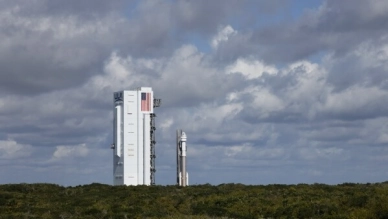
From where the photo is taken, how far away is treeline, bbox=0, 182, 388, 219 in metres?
29.1

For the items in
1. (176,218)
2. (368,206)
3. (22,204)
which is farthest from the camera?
(22,204)

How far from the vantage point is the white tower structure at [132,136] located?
197ft

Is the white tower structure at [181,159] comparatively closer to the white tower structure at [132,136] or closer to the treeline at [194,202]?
the white tower structure at [132,136]

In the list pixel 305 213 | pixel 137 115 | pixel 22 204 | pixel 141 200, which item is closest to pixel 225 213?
pixel 305 213

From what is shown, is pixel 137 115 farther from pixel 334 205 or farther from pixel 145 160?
pixel 334 205

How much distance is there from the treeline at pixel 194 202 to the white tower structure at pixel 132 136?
13.5 m

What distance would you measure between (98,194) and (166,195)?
499 cm

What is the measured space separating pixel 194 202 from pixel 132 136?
81.7 feet

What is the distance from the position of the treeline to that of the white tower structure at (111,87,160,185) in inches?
A: 532

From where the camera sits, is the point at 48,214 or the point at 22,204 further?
the point at 22,204

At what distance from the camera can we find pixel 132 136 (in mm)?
Answer: 60312

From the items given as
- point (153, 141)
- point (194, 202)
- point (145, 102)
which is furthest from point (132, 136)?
A: point (194, 202)

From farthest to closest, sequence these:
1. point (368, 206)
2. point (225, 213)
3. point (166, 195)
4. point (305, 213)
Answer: point (166, 195)
point (225, 213)
point (305, 213)
point (368, 206)

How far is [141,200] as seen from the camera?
121 feet
